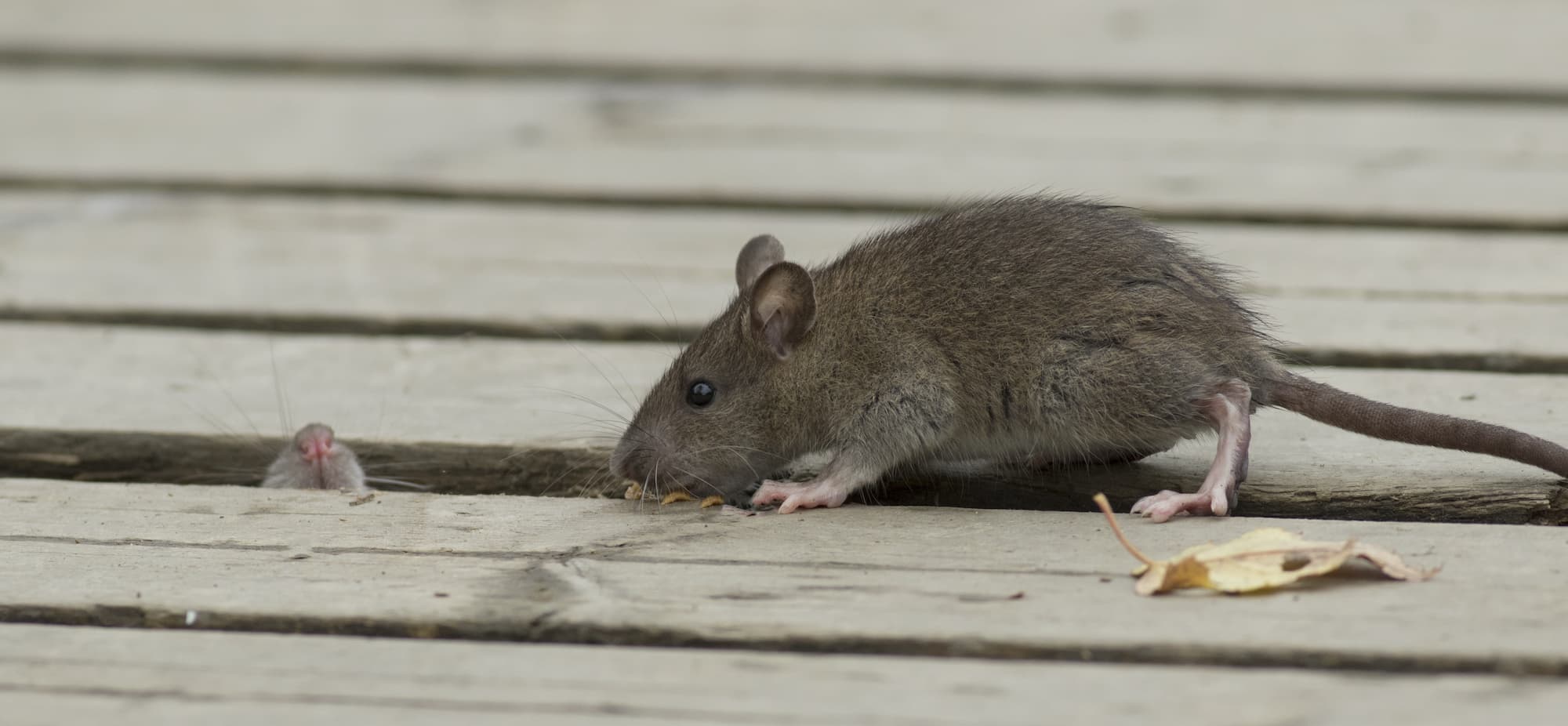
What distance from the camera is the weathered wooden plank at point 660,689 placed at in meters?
2.57

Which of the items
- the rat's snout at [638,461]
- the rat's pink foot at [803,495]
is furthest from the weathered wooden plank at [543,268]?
the rat's pink foot at [803,495]

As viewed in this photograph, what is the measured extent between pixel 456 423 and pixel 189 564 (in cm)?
111

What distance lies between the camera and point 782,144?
7355mm

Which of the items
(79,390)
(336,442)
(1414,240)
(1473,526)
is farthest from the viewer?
(1414,240)

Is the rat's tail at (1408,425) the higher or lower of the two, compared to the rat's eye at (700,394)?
lower

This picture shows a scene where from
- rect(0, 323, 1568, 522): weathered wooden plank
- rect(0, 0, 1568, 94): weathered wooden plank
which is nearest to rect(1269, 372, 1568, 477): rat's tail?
rect(0, 323, 1568, 522): weathered wooden plank

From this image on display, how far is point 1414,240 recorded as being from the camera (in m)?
5.84

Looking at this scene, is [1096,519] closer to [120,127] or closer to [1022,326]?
[1022,326]

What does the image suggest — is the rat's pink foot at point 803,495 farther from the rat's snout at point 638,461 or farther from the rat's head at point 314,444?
the rat's head at point 314,444

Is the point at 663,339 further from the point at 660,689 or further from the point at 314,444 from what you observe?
the point at 660,689

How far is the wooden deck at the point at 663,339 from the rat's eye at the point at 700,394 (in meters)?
0.24

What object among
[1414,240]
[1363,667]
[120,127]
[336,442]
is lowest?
[1363,667]

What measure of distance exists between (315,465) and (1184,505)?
77.5 inches

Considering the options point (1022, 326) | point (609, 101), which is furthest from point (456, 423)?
point (609, 101)
